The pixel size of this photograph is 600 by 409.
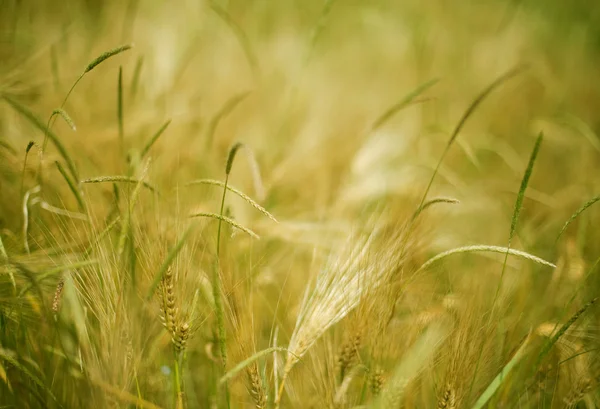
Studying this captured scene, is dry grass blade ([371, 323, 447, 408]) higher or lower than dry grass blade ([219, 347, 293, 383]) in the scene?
lower

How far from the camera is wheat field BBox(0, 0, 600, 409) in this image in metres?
0.54

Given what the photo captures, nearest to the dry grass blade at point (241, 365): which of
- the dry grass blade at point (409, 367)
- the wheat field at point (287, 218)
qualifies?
the wheat field at point (287, 218)

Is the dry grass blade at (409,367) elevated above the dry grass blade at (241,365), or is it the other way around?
the dry grass blade at (241,365)

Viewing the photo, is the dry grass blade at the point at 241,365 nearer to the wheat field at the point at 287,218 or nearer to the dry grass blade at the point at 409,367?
the wheat field at the point at 287,218

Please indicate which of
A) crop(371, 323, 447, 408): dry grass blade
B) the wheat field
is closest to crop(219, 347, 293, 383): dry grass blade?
the wheat field

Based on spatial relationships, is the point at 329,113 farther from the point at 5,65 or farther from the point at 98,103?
the point at 5,65

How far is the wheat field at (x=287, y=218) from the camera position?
54 centimetres

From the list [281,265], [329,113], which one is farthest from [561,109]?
[281,265]

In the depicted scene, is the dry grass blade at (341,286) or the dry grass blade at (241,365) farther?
the dry grass blade at (341,286)

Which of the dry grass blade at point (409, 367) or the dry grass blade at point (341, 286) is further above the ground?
the dry grass blade at point (341, 286)

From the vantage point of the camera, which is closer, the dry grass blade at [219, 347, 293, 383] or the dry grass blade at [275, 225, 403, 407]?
the dry grass blade at [219, 347, 293, 383]

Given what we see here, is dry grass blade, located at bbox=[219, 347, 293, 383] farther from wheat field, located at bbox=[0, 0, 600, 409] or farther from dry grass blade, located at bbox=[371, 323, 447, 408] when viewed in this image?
dry grass blade, located at bbox=[371, 323, 447, 408]

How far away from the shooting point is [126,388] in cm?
50

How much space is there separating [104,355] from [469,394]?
516mm
